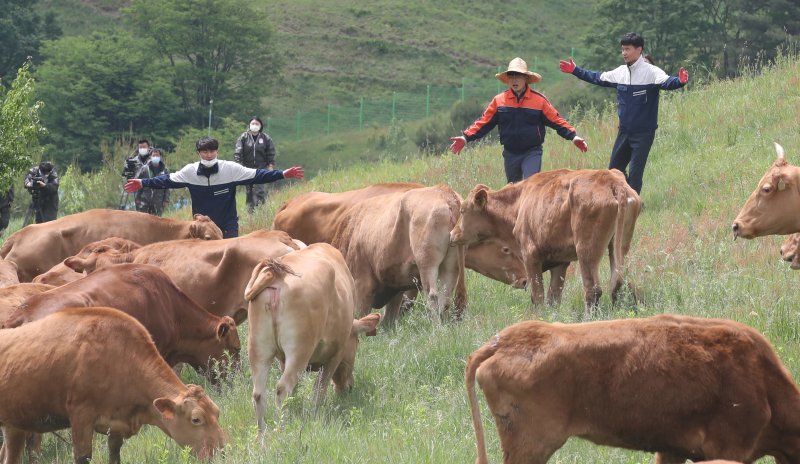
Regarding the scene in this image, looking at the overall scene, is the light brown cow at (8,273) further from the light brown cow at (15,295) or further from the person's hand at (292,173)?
the person's hand at (292,173)

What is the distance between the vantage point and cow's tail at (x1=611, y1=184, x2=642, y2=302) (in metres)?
11.1

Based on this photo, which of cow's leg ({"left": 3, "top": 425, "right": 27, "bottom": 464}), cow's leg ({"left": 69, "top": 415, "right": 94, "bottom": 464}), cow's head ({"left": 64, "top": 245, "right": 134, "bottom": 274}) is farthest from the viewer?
cow's head ({"left": 64, "top": 245, "right": 134, "bottom": 274})

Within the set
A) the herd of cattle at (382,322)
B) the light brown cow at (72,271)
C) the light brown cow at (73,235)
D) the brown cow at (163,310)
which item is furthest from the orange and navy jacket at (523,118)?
the light brown cow at (73,235)

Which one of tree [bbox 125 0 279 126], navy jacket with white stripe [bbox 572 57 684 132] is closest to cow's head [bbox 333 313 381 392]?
navy jacket with white stripe [bbox 572 57 684 132]

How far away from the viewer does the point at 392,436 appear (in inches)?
335

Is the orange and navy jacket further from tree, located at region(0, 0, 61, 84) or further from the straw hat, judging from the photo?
tree, located at region(0, 0, 61, 84)

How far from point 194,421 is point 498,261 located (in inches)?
197

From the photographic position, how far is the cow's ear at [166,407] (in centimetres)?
886

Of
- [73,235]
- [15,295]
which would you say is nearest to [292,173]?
[73,235]

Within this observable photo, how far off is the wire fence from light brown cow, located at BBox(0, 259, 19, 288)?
4327cm

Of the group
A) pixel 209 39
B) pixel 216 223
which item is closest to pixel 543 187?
pixel 216 223

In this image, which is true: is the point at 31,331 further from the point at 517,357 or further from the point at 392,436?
the point at 517,357

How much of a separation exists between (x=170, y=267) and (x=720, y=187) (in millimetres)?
7608

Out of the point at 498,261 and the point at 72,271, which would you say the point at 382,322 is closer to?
the point at 498,261
